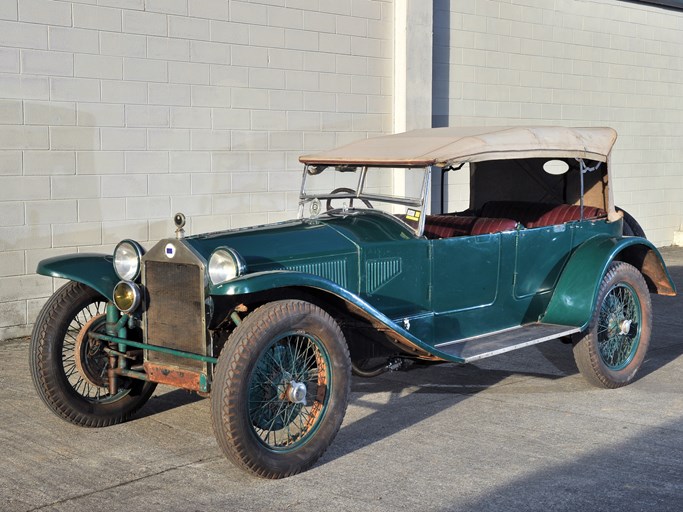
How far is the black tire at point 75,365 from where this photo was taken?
522 centimetres

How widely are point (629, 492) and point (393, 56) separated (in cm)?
698

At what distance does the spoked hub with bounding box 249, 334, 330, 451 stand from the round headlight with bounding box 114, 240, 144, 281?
1.01 m

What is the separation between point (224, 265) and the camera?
15.3 feet

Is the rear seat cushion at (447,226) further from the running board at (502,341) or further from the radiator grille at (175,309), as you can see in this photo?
the radiator grille at (175,309)

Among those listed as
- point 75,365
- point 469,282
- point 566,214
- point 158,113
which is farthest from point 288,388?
point 158,113

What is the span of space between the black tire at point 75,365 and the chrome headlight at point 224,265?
0.98m

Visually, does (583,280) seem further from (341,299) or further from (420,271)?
(341,299)

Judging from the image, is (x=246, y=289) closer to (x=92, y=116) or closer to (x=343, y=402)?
(x=343, y=402)

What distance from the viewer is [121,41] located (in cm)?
810

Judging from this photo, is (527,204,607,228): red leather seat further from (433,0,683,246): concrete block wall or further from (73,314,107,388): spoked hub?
(433,0,683,246): concrete block wall

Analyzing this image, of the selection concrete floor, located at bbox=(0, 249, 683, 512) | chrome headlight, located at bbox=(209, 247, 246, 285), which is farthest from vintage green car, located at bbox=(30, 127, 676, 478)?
concrete floor, located at bbox=(0, 249, 683, 512)

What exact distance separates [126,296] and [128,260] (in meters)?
0.26

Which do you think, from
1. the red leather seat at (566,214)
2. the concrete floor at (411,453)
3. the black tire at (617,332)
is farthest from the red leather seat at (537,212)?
the concrete floor at (411,453)

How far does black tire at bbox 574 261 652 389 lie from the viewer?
6117 mm
